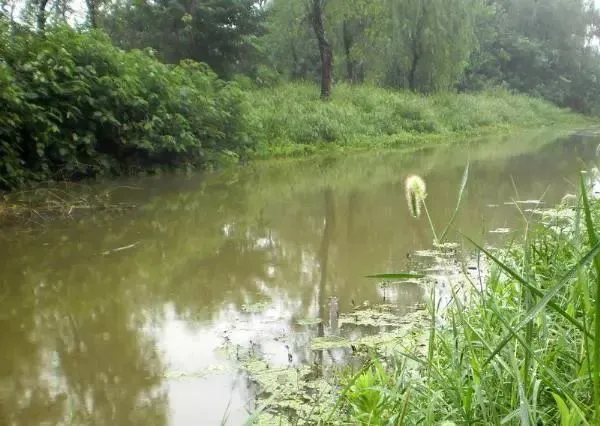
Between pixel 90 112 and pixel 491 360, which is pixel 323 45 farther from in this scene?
pixel 491 360

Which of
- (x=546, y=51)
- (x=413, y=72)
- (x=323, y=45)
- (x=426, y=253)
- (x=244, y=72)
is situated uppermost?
(x=546, y=51)

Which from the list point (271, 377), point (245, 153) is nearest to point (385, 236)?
point (271, 377)

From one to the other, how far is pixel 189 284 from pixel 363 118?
10.7 metres

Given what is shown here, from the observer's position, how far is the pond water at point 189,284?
2.25 m

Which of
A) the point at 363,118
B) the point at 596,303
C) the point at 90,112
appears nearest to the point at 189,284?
the point at 596,303

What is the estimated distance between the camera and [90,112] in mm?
6914

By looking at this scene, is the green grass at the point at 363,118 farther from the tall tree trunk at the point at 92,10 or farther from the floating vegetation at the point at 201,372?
the floating vegetation at the point at 201,372

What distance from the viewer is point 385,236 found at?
15.2 ft

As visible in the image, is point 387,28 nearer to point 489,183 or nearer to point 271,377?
point 489,183

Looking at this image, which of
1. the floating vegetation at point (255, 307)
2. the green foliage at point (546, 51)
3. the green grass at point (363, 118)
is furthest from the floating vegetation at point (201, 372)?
the green foliage at point (546, 51)

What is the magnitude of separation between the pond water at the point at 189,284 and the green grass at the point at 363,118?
3795mm

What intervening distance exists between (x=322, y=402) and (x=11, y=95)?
500 centimetres

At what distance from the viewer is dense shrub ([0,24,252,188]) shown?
609cm

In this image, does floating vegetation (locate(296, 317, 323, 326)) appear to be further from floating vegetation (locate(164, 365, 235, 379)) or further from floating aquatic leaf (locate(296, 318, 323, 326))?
floating vegetation (locate(164, 365, 235, 379))
